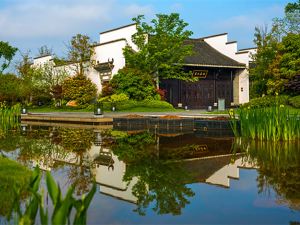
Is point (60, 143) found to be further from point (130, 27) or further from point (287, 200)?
point (130, 27)

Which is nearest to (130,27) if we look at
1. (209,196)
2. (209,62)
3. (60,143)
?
(209,62)

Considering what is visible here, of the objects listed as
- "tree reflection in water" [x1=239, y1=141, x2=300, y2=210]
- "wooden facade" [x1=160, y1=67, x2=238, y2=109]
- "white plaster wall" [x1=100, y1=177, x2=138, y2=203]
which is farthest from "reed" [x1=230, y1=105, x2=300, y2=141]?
"wooden facade" [x1=160, y1=67, x2=238, y2=109]

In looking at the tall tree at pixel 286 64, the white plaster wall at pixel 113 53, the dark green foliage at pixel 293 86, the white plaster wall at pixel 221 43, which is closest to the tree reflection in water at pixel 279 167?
the dark green foliage at pixel 293 86

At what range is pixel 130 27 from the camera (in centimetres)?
3122

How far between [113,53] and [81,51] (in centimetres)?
431

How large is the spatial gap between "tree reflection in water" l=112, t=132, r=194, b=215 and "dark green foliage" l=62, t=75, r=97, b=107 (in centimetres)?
2302

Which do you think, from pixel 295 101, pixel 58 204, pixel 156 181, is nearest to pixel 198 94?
pixel 295 101

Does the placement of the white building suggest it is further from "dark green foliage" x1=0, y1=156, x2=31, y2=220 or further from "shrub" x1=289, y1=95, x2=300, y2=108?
"dark green foliage" x1=0, y1=156, x2=31, y2=220

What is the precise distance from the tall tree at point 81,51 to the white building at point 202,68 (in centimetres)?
67

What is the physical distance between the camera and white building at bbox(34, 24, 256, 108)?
103ft

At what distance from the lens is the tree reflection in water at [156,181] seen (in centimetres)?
468

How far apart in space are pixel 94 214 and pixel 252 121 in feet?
21.6

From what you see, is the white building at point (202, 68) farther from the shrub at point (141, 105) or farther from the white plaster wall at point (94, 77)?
the shrub at point (141, 105)

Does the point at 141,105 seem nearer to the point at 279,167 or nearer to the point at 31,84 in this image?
the point at 31,84
